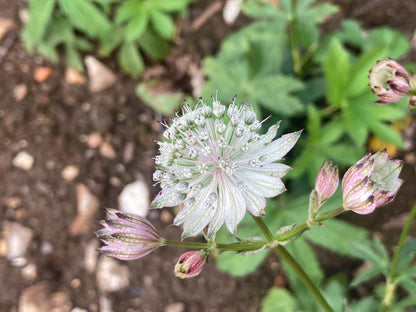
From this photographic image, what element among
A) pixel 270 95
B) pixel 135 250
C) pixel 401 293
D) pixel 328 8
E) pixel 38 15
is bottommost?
pixel 401 293

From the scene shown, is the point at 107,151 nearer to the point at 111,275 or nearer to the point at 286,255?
the point at 111,275

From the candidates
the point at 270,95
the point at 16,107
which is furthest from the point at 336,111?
the point at 16,107

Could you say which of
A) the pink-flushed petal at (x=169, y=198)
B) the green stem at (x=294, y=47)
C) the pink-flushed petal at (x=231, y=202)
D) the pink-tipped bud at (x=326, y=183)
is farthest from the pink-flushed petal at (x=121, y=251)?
the green stem at (x=294, y=47)

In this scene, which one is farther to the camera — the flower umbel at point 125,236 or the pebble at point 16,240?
the pebble at point 16,240

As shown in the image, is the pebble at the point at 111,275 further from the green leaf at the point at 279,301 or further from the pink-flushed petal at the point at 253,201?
the pink-flushed petal at the point at 253,201

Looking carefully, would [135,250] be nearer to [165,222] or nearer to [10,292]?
[165,222]
